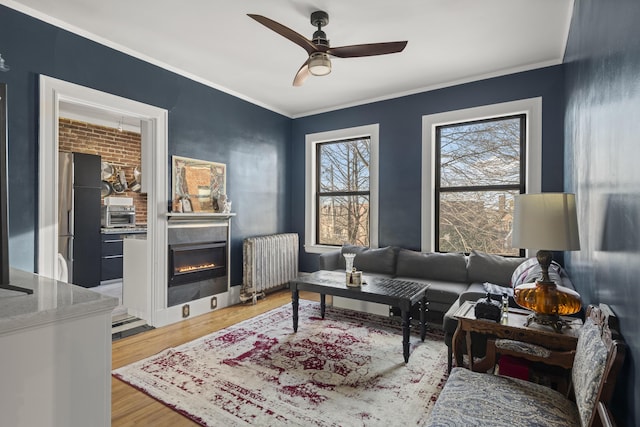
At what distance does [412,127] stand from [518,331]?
10.1ft

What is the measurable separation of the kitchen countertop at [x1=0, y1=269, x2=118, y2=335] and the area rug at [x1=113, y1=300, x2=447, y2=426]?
1.23m

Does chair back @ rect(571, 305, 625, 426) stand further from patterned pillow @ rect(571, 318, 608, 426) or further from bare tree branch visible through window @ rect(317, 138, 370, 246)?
bare tree branch visible through window @ rect(317, 138, 370, 246)

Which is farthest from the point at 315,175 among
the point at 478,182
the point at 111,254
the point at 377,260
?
the point at 111,254

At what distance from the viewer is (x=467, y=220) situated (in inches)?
163

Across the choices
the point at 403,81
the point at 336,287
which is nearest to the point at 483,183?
the point at 403,81

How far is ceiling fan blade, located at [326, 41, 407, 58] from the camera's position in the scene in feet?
8.38

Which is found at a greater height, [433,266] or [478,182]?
[478,182]

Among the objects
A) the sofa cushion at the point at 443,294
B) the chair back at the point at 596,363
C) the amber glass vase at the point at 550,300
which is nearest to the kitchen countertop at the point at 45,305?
the chair back at the point at 596,363

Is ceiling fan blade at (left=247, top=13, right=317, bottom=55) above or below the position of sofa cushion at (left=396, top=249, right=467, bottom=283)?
above

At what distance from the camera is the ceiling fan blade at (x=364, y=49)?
8.38 ft

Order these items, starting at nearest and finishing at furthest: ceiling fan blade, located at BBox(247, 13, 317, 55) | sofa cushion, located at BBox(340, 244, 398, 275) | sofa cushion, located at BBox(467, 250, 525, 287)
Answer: ceiling fan blade, located at BBox(247, 13, 317, 55) < sofa cushion, located at BBox(467, 250, 525, 287) < sofa cushion, located at BBox(340, 244, 398, 275)

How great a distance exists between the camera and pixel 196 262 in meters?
3.97

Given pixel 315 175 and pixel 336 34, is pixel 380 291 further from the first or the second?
pixel 315 175

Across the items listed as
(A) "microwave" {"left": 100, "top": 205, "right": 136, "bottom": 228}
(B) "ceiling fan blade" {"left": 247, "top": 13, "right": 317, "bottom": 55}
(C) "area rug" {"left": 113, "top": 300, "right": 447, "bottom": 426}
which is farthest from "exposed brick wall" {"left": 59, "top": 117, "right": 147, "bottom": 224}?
(B) "ceiling fan blade" {"left": 247, "top": 13, "right": 317, "bottom": 55}
